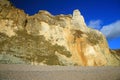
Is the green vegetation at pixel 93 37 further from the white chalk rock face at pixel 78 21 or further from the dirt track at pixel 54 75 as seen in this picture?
the dirt track at pixel 54 75

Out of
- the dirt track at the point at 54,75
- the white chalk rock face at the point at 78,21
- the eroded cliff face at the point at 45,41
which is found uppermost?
the white chalk rock face at the point at 78,21

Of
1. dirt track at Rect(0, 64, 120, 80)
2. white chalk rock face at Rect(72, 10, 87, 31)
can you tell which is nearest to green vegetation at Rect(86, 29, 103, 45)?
white chalk rock face at Rect(72, 10, 87, 31)

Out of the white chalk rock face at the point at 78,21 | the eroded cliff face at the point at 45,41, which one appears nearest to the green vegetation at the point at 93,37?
the eroded cliff face at the point at 45,41

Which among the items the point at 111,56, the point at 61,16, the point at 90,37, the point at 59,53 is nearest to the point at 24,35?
the point at 59,53

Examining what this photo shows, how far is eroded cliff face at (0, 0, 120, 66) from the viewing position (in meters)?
38.1

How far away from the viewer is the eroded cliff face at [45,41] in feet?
125

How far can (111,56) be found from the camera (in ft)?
176

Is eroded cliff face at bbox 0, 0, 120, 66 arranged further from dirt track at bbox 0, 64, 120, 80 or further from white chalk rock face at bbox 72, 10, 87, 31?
dirt track at bbox 0, 64, 120, 80

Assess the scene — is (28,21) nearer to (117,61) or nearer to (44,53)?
(44,53)

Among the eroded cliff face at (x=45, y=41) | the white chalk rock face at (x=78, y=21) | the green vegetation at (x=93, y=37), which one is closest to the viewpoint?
the eroded cliff face at (x=45, y=41)

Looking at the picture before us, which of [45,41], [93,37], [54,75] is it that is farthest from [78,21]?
[54,75]

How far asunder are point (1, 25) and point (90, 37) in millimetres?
19880

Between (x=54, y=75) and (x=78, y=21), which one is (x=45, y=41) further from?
(x=54, y=75)

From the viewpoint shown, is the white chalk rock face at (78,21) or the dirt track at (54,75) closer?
the dirt track at (54,75)
